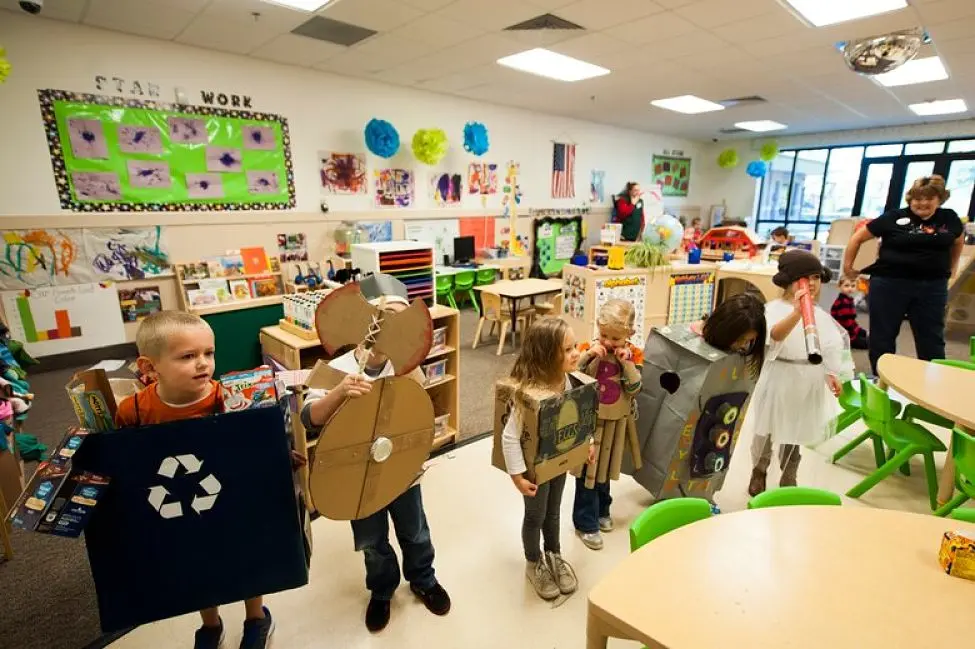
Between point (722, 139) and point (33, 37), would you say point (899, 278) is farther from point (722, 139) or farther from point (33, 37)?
point (722, 139)

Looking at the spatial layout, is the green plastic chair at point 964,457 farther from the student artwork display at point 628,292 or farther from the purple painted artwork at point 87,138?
the purple painted artwork at point 87,138

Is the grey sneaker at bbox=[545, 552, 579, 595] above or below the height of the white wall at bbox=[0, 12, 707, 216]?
below

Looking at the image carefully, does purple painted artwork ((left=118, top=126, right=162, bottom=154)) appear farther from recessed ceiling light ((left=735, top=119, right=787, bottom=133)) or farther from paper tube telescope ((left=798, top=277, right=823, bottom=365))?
recessed ceiling light ((left=735, top=119, right=787, bottom=133))

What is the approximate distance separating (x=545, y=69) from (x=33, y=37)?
171 inches

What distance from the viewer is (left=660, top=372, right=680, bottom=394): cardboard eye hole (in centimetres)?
199

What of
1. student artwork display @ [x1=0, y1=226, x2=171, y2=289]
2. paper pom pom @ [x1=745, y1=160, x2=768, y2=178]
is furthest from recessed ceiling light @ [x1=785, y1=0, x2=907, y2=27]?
paper pom pom @ [x1=745, y1=160, x2=768, y2=178]

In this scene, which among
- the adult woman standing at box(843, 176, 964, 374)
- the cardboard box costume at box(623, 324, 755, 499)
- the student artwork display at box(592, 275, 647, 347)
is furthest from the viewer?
the student artwork display at box(592, 275, 647, 347)

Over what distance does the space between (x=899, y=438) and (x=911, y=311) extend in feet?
5.16

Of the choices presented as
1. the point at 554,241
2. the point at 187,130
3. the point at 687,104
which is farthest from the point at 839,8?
the point at 187,130

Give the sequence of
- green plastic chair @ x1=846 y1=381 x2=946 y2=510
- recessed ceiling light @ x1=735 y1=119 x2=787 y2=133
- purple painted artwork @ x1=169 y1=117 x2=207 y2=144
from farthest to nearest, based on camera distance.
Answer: recessed ceiling light @ x1=735 y1=119 x2=787 y2=133 < purple painted artwork @ x1=169 y1=117 x2=207 y2=144 < green plastic chair @ x1=846 y1=381 x2=946 y2=510

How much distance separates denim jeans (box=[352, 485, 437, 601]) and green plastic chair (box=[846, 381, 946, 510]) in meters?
2.29

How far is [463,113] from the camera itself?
6500 millimetres

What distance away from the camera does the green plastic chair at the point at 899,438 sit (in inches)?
91.6

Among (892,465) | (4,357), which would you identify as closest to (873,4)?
(892,465)
